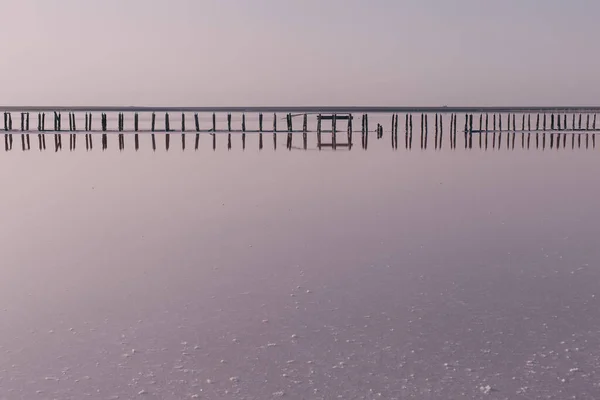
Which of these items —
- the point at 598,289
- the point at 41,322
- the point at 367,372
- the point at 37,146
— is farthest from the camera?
the point at 37,146

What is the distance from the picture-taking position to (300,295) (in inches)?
295

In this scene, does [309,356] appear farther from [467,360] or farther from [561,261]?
[561,261]

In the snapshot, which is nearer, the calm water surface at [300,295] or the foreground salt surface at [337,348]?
the foreground salt surface at [337,348]

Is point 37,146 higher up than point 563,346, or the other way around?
point 563,346

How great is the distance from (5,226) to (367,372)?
26.3 ft

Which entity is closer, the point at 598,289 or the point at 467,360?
the point at 467,360

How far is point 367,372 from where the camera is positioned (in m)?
5.41

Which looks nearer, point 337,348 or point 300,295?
point 337,348

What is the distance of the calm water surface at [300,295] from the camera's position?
17.5ft

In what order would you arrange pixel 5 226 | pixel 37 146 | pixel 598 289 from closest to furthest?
1. pixel 598 289
2. pixel 5 226
3. pixel 37 146

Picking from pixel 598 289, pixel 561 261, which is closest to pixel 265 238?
pixel 561 261

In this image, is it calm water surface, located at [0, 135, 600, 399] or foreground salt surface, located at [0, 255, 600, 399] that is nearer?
foreground salt surface, located at [0, 255, 600, 399]

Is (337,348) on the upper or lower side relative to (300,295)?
upper

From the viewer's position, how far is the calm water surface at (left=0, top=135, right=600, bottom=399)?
5.32 m
